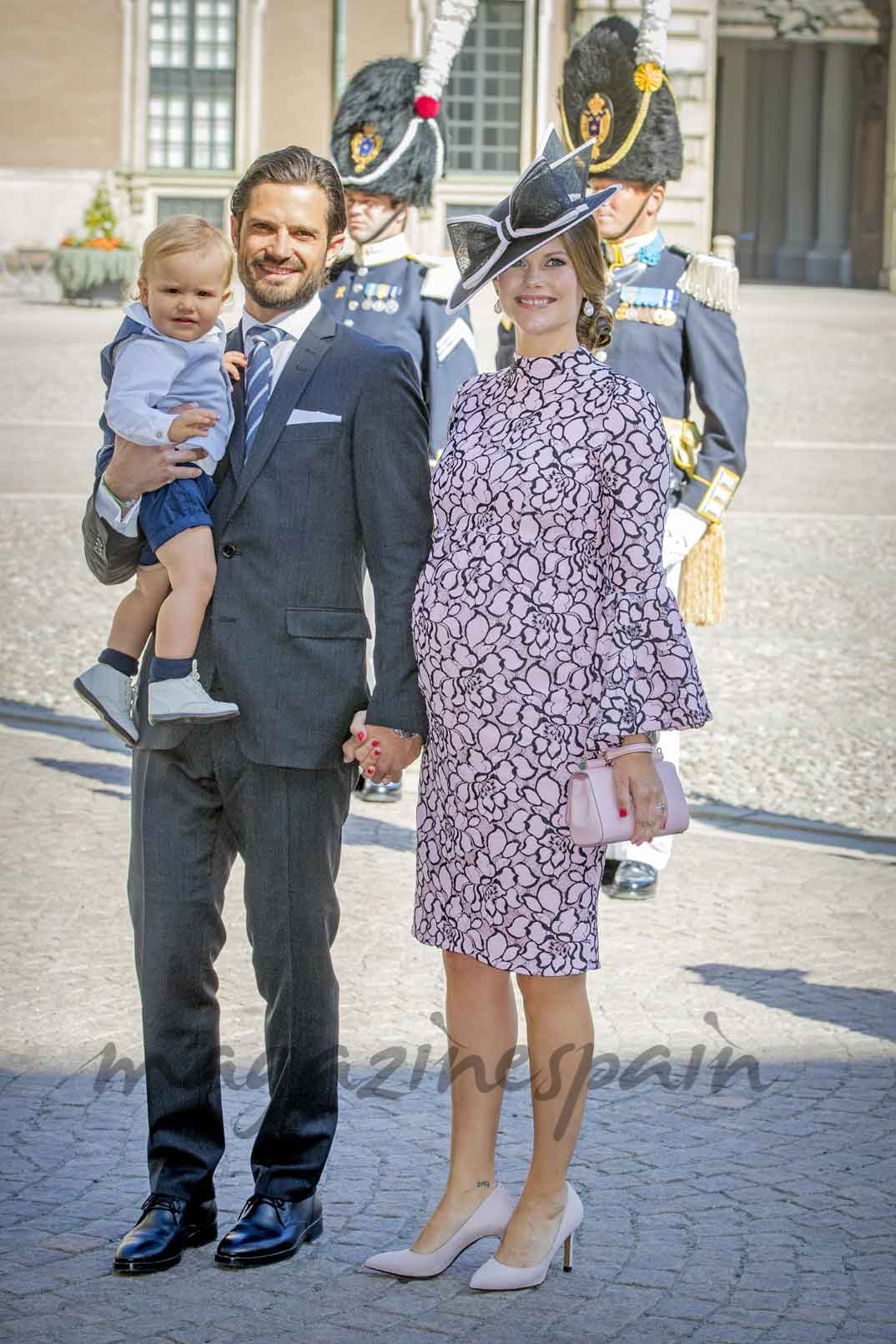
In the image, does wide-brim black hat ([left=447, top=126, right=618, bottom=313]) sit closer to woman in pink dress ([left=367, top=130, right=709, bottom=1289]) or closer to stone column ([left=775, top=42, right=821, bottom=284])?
woman in pink dress ([left=367, top=130, right=709, bottom=1289])

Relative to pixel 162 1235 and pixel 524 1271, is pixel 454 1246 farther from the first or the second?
pixel 162 1235

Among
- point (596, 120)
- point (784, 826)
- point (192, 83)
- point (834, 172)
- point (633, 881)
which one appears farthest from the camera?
point (834, 172)

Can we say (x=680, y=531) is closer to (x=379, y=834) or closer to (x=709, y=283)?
(x=709, y=283)

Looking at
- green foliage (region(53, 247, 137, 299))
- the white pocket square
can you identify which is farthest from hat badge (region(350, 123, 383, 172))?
green foliage (region(53, 247, 137, 299))

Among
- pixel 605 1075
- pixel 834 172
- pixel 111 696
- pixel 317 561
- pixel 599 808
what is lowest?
pixel 605 1075

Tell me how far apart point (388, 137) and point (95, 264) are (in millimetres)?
19708

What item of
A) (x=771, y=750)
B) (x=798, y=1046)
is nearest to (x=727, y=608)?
(x=771, y=750)

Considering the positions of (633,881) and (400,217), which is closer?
(633,881)

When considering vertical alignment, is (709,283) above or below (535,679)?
above

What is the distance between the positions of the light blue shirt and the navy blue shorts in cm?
5

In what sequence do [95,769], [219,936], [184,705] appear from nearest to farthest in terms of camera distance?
[184,705], [219,936], [95,769]

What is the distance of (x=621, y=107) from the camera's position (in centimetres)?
600

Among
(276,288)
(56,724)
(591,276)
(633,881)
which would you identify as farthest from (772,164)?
(276,288)

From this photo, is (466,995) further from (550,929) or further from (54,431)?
(54,431)
